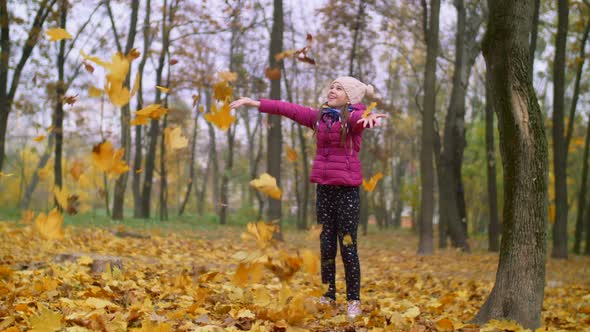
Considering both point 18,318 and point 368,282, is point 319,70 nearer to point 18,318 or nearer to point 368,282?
point 368,282

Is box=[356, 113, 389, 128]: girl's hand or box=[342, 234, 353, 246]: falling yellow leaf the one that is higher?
box=[356, 113, 389, 128]: girl's hand

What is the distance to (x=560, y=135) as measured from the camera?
13.6m

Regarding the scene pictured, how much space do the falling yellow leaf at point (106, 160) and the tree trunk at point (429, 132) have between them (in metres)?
9.18

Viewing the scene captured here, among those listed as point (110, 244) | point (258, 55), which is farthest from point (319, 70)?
point (110, 244)

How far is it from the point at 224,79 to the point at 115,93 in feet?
2.51

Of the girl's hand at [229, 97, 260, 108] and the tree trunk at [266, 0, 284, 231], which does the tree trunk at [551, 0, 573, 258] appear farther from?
the girl's hand at [229, 97, 260, 108]

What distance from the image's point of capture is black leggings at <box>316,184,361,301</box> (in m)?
4.04

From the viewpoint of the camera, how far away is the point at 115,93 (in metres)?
3.75

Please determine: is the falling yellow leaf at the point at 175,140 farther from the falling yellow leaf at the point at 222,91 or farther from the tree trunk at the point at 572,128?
the tree trunk at the point at 572,128

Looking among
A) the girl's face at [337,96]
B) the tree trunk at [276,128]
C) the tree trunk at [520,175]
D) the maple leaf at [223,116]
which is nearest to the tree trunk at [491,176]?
the tree trunk at [276,128]

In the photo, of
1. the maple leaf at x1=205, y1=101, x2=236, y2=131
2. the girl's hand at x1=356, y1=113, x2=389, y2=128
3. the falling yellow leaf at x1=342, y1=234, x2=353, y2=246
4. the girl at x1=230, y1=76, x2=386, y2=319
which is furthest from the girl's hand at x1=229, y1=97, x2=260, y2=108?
the falling yellow leaf at x1=342, y1=234, x2=353, y2=246

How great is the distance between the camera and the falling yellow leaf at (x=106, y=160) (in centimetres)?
392

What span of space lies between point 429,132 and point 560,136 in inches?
144

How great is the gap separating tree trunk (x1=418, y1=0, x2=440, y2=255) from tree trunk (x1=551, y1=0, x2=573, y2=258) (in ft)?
10.8
